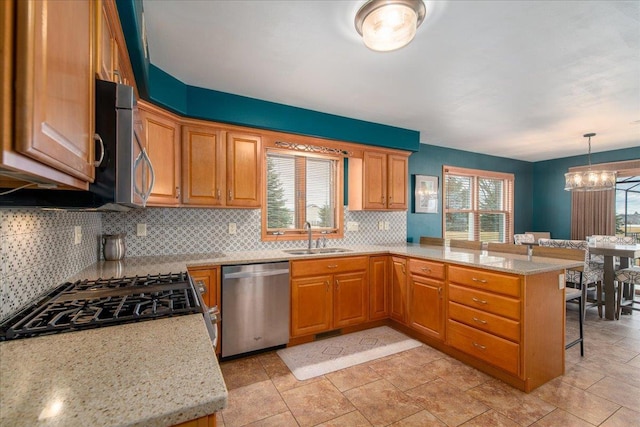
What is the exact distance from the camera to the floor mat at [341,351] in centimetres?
253

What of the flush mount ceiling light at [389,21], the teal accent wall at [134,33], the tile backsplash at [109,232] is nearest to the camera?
the tile backsplash at [109,232]

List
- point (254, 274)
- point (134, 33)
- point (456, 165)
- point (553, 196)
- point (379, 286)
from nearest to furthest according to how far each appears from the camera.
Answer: point (134, 33) < point (254, 274) < point (379, 286) < point (456, 165) < point (553, 196)

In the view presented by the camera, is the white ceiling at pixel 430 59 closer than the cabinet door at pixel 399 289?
Yes

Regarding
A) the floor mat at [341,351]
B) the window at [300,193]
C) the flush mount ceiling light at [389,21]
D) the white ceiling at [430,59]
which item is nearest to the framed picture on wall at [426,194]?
the white ceiling at [430,59]

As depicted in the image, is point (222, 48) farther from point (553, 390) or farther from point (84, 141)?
point (553, 390)

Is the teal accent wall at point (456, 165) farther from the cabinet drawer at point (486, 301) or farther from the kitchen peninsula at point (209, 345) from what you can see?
the cabinet drawer at point (486, 301)

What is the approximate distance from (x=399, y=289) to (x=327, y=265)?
870mm

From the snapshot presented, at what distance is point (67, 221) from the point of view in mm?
1715

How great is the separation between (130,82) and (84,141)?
1.53 m

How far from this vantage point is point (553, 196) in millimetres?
5906

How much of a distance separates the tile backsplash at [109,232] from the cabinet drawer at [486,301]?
1.54m

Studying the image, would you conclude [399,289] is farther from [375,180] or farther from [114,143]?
[114,143]

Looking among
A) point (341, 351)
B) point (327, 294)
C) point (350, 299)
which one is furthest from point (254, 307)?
point (350, 299)

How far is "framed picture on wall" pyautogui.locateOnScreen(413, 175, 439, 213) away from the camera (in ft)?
15.1
